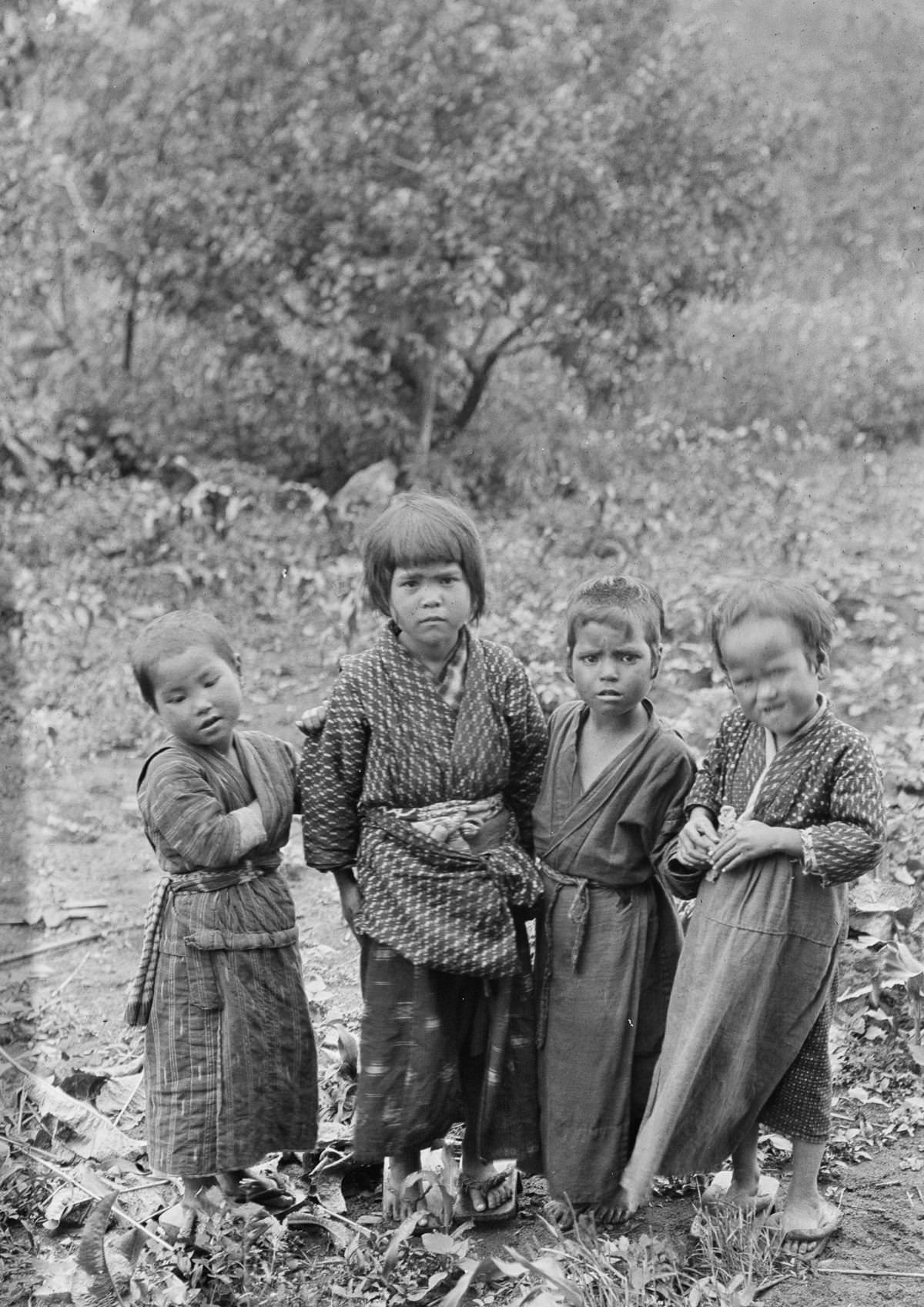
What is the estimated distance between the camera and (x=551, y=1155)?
9.42ft

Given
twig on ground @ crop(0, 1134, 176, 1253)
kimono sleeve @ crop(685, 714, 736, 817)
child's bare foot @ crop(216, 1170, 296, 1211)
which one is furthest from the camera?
child's bare foot @ crop(216, 1170, 296, 1211)

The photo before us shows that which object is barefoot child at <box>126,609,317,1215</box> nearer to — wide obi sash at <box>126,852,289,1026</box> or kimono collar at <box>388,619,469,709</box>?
wide obi sash at <box>126,852,289,1026</box>

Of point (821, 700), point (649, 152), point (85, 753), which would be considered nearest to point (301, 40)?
point (649, 152)

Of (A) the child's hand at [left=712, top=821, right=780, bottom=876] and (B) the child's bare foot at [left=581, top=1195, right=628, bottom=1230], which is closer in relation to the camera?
(A) the child's hand at [left=712, top=821, right=780, bottom=876]

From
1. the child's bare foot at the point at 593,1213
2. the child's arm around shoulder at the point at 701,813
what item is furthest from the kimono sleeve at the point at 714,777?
the child's bare foot at the point at 593,1213

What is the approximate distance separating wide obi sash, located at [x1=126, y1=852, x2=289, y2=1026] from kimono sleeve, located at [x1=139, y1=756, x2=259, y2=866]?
0.06 m

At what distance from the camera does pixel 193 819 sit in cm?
282

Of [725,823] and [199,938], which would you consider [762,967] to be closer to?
[725,823]

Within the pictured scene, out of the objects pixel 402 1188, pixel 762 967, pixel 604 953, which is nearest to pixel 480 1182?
pixel 402 1188

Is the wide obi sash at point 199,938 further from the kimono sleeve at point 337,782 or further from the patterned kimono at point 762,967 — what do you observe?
the patterned kimono at point 762,967

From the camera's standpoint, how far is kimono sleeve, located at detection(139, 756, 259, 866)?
9.25 feet

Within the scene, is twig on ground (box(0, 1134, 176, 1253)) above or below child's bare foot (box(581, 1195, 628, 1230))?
below

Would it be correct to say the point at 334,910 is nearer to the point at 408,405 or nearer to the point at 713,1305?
the point at 713,1305

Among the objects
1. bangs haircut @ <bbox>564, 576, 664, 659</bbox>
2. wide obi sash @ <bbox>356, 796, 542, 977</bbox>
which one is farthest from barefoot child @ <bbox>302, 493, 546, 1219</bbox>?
bangs haircut @ <bbox>564, 576, 664, 659</bbox>
